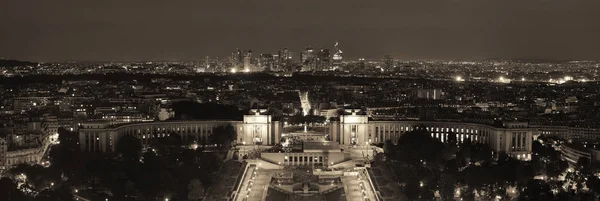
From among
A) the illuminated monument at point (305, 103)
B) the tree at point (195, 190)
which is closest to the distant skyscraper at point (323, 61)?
the illuminated monument at point (305, 103)

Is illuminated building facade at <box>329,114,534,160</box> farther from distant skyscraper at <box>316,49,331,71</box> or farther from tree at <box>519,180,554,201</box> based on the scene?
distant skyscraper at <box>316,49,331,71</box>

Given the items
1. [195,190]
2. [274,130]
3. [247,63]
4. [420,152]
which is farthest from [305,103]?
[247,63]

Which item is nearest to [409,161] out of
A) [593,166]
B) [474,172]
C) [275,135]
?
[474,172]

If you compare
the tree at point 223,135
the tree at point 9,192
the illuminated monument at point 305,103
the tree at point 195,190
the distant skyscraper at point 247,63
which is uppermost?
the distant skyscraper at point 247,63

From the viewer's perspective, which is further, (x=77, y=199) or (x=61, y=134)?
(x=61, y=134)

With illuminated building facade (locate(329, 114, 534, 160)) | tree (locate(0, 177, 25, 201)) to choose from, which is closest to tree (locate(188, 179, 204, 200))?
tree (locate(0, 177, 25, 201))

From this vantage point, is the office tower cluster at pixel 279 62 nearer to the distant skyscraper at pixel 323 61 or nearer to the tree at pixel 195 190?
the distant skyscraper at pixel 323 61

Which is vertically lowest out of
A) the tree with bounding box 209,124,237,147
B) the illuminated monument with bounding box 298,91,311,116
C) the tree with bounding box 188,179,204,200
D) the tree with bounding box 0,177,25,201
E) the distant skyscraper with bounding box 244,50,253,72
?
the tree with bounding box 188,179,204,200

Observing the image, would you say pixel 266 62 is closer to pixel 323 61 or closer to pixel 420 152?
pixel 323 61

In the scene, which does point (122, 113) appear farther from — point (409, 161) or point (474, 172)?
point (474, 172)
